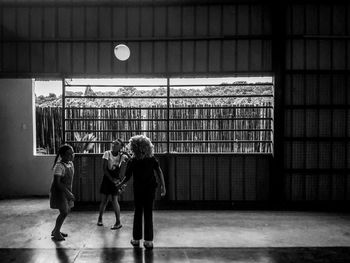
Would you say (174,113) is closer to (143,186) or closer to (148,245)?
(143,186)

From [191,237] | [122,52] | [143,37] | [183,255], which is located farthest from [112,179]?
[143,37]

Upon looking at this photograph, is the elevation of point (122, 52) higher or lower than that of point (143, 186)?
higher

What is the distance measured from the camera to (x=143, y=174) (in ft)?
17.5

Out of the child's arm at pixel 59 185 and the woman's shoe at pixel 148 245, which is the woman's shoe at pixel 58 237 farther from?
the woman's shoe at pixel 148 245

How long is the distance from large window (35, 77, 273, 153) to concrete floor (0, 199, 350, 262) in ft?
5.17

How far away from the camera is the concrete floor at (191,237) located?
5012 mm

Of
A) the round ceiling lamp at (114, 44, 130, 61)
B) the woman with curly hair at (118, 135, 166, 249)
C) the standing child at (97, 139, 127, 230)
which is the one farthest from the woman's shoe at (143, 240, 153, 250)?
the round ceiling lamp at (114, 44, 130, 61)

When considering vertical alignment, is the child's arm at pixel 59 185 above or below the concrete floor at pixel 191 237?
above

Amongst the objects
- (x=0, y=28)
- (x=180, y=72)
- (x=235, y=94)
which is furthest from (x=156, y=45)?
(x=0, y=28)

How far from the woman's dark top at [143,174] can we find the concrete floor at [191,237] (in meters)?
0.91

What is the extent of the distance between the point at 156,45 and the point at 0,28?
358 centimetres

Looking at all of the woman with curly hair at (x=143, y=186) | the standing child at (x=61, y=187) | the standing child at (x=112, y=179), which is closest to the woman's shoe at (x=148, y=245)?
the woman with curly hair at (x=143, y=186)

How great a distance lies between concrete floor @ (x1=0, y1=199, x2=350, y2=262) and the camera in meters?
5.01

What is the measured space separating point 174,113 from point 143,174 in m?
3.05
